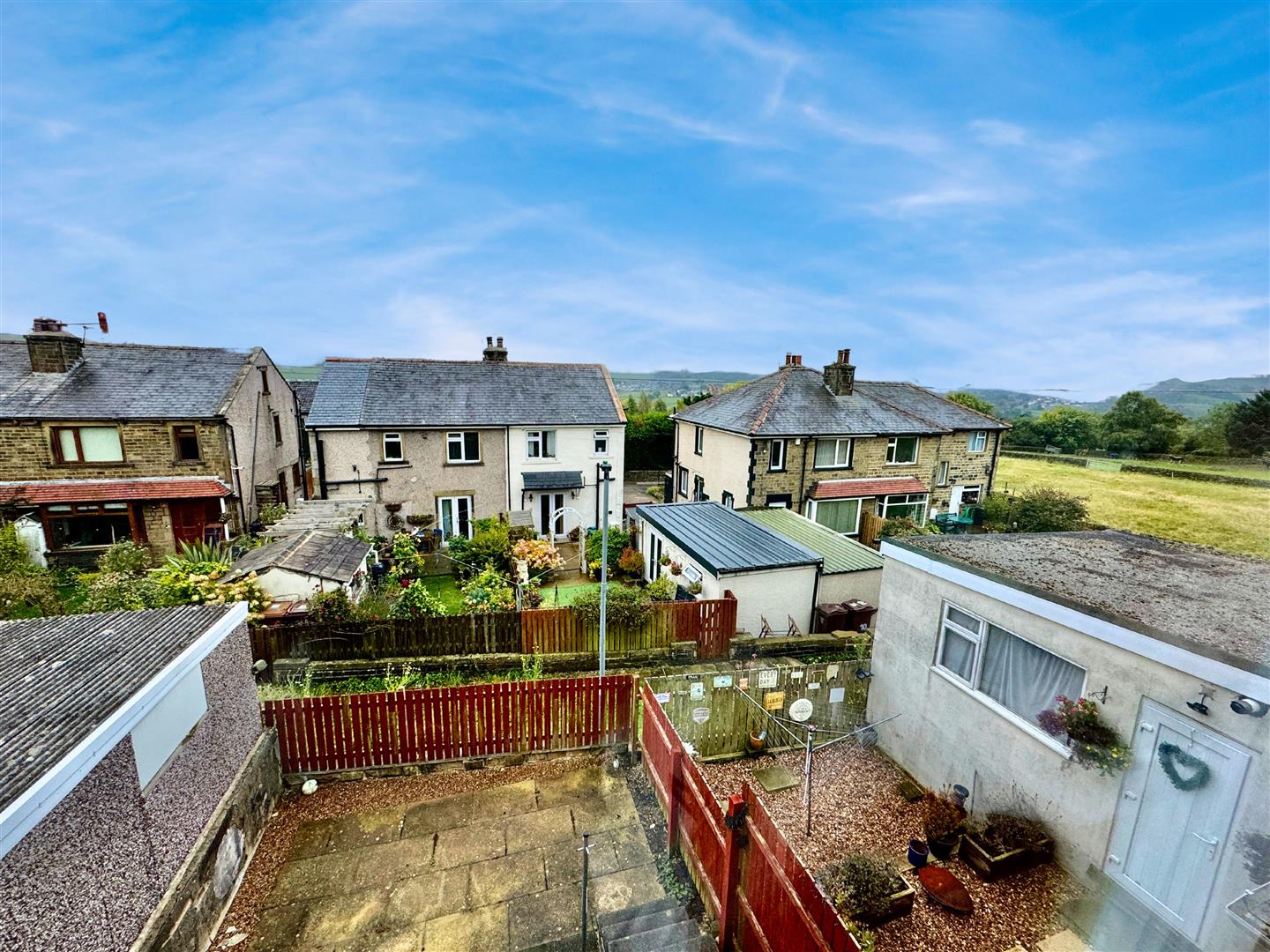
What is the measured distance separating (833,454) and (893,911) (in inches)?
679

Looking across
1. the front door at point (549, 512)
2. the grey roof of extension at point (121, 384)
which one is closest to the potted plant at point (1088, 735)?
the front door at point (549, 512)

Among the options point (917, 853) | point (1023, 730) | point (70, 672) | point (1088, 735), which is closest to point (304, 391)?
point (70, 672)

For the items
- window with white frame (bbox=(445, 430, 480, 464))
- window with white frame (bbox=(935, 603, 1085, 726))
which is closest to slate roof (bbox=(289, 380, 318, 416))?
window with white frame (bbox=(445, 430, 480, 464))

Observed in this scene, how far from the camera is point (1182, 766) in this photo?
15.9ft

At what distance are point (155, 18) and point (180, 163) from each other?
687 cm

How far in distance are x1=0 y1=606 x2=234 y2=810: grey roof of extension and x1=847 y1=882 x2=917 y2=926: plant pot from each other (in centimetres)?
719

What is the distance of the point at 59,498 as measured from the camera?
607 inches

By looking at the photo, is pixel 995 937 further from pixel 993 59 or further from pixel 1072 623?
pixel 993 59

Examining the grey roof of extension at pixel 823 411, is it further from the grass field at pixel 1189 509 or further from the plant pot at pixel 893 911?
the plant pot at pixel 893 911

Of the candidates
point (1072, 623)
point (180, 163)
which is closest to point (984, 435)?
point (1072, 623)

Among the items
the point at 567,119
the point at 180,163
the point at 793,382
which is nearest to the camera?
the point at 180,163

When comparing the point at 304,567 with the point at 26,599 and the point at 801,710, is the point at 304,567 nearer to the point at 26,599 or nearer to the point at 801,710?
the point at 26,599

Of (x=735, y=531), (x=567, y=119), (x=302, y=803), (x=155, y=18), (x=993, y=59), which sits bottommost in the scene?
(x=302, y=803)

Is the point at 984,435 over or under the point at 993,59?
under
